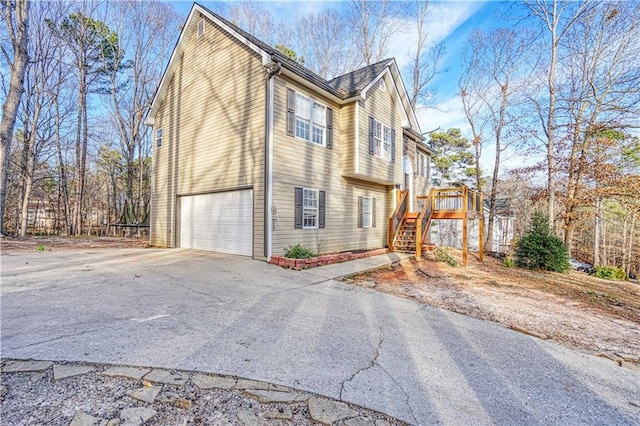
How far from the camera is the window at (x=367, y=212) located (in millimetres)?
11766

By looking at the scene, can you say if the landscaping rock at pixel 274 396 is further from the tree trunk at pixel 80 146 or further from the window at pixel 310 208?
the tree trunk at pixel 80 146

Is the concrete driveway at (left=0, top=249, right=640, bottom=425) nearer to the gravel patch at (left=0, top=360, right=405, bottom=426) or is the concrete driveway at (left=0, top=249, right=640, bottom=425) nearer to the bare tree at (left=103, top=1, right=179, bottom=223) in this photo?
the gravel patch at (left=0, top=360, right=405, bottom=426)

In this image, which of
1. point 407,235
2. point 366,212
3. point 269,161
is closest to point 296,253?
point 269,161

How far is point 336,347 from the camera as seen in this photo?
3113 millimetres

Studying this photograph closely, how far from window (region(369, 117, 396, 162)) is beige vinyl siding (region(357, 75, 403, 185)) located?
184 millimetres

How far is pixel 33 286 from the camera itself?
16.4 ft

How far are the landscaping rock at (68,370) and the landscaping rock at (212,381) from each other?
921mm

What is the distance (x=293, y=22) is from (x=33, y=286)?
20296mm

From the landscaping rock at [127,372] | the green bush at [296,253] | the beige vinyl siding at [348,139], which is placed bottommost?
the landscaping rock at [127,372]

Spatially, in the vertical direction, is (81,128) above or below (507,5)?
below

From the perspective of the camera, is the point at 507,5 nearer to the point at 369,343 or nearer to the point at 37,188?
the point at 369,343

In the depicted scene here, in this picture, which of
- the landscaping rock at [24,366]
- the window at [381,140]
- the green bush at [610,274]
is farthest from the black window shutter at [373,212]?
the landscaping rock at [24,366]

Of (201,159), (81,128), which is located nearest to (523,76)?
(201,159)

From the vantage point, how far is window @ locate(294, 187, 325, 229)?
887 cm
